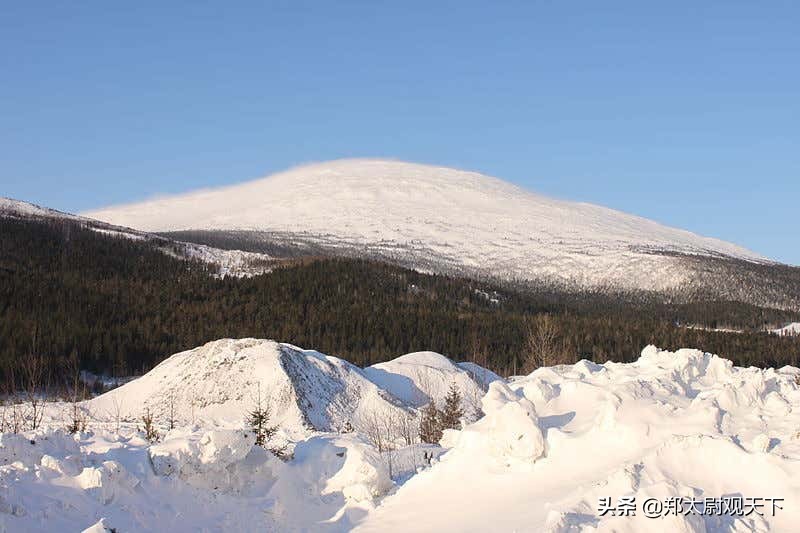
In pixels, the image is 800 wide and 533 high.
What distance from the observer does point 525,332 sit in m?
72.6

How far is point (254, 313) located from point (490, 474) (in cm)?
6163

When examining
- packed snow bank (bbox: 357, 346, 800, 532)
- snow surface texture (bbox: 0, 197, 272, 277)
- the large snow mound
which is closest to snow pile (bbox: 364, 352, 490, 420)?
the large snow mound

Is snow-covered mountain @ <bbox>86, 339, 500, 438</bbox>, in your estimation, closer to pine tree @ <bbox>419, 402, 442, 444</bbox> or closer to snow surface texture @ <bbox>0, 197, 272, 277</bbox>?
pine tree @ <bbox>419, 402, 442, 444</bbox>

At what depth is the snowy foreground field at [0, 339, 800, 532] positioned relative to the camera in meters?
7.94

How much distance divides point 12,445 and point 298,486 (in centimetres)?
400

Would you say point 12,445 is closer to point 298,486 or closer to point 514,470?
point 298,486

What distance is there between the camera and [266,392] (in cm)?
2647

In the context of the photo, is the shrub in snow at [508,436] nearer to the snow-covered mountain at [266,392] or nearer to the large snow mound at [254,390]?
the snow-covered mountain at [266,392]

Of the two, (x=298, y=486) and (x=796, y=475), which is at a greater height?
(x=796, y=475)

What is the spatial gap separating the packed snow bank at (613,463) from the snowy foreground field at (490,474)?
0.07ft

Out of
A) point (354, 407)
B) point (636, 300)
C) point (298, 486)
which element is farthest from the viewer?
point (636, 300)

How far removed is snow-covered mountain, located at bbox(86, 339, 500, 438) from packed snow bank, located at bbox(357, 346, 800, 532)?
13.8 m

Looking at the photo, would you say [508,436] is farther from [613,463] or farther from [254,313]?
[254,313]

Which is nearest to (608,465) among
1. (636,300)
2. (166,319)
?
(166,319)
